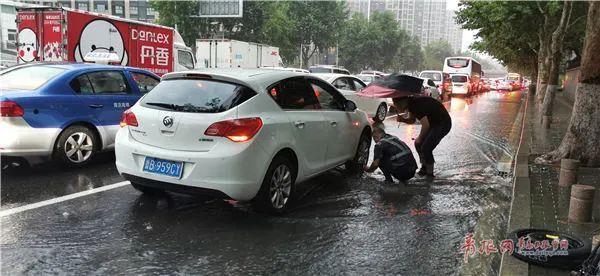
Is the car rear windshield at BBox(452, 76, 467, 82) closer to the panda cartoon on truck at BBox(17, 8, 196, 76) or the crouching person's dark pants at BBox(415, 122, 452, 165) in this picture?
the panda cartoon on truck at BBox(17, 8, 196, 76)

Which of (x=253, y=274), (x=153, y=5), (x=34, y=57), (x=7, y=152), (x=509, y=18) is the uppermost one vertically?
(x=153, y=5)

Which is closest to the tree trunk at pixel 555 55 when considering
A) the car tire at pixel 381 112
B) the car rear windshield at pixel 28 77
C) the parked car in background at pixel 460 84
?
the car tire at pixel 381 112

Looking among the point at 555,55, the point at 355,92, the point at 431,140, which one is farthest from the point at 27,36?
the point at 555,55

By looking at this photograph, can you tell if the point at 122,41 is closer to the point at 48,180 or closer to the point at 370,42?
the point at 48,180

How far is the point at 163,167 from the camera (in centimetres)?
494

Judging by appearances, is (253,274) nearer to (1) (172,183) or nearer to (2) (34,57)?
(1) (172,183)

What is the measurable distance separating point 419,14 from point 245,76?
122393mm

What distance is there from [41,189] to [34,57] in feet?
33.4

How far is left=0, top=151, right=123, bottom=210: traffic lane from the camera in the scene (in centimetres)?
577

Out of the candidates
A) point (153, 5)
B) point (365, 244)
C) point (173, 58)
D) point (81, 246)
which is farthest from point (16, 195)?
point (153, 5)

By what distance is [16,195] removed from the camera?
5.80 meters

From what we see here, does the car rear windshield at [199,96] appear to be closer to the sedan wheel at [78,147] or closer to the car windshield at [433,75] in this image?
the sedan wheel at [78,147]

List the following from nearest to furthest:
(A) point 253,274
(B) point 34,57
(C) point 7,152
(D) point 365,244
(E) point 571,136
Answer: (A) point 253,274
(D) point 365,244
(C) point 7,152
(E) point 571,136
(B) point 34,57

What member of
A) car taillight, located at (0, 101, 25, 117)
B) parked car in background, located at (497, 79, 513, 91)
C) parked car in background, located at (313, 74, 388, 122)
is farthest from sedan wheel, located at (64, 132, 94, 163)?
parked car in background, located at (497, 79, 513, 91)
